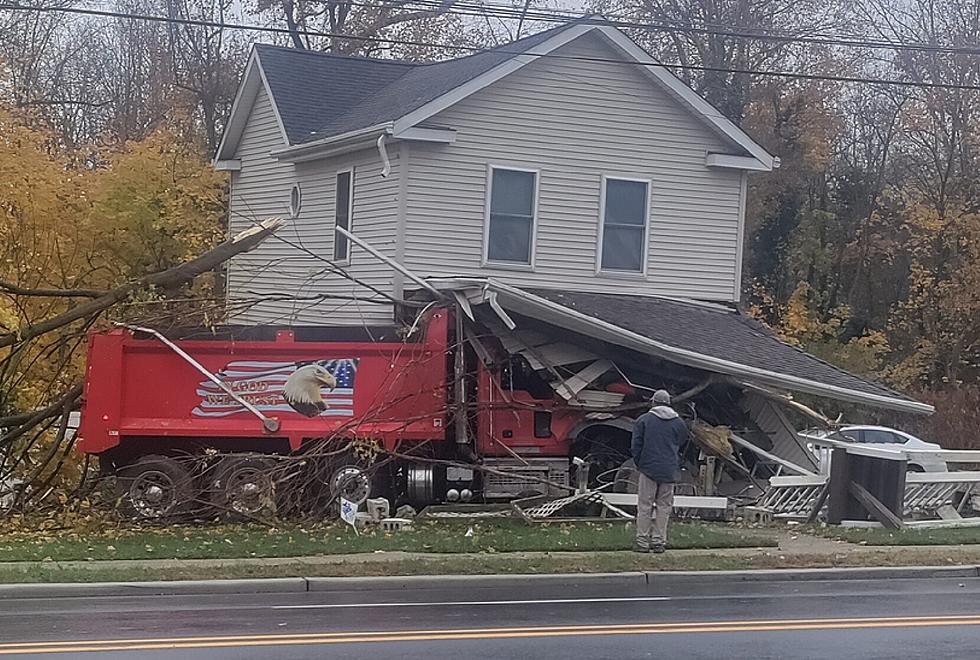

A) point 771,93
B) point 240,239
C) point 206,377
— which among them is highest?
A: point 771,93

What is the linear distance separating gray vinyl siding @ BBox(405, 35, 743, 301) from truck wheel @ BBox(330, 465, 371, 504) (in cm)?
432

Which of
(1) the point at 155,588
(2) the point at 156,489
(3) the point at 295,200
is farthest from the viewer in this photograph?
(3) the point at 295,200

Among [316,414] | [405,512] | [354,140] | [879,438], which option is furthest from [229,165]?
[879,438]

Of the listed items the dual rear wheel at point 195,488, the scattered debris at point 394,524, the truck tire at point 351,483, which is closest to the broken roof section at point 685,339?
the truck tire at point 351,483

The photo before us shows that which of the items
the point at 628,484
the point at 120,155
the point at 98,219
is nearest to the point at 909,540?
the point at 628,484

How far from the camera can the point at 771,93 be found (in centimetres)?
4244

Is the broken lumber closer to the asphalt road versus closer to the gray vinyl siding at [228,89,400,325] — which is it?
the asphalt road

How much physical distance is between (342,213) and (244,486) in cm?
727

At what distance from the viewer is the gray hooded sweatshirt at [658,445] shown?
15625 mm

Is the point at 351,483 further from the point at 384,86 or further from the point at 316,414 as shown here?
the point at 384,86

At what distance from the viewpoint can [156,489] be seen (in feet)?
57.8

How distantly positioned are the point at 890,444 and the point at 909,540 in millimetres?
11494

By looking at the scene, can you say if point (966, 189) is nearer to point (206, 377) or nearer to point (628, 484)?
point (628, 484)

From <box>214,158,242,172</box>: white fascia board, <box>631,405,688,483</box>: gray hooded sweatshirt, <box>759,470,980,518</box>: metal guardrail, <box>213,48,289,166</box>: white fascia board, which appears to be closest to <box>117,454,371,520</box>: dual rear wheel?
<box>631,405,688,483</box>: gray hooded sweatshirt
